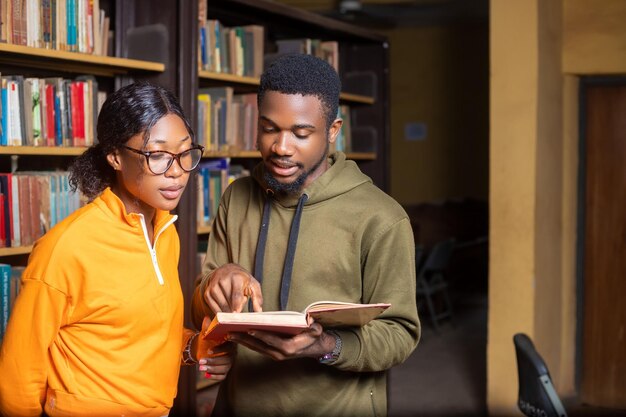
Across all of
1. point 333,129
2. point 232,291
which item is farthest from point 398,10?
point 232,291

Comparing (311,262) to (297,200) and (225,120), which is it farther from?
(225,120)

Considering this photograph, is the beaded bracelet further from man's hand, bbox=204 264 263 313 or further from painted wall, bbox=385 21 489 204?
painted wall, bbox=385 21 489 204

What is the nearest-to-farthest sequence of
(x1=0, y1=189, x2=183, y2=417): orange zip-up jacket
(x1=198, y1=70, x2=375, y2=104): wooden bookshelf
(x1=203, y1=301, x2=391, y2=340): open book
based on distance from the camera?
(x1=203, y1=301, x2=391, y2=340): open book → (x1=0, y1=189, x2=183, y2=417): orange zip-up jacket → (x1=198, y1=70, x2=375, y2=104): wooden bookshelf

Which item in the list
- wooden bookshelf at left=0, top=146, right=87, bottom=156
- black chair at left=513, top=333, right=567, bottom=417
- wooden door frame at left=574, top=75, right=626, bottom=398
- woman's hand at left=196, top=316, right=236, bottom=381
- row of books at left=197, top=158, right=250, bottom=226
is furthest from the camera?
wooden door frame at left=574, top=75, right=626, bottom=398

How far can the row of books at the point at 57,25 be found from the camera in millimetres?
2980

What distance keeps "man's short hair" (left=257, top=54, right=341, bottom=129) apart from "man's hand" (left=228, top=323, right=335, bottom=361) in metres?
0.46

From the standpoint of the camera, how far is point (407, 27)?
1013cm

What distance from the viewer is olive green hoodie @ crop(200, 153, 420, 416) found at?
1.72 metres

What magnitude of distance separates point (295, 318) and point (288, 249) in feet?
1.04

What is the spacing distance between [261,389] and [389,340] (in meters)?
0.33

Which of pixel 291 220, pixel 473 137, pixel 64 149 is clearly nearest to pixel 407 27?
pixel 473 137

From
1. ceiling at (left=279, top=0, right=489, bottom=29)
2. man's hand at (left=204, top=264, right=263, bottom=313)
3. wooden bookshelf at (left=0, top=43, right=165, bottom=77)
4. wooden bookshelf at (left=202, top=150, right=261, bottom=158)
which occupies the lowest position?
man's hand at (left=204, top=264, right=263, bottom=313)

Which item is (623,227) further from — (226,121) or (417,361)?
(226,121)

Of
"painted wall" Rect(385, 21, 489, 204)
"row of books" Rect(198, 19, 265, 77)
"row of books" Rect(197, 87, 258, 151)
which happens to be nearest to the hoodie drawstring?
"row of books" Rect(197, 87, 258, 151)
